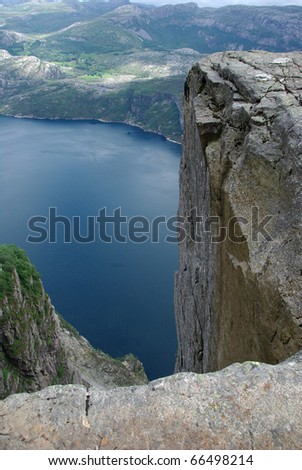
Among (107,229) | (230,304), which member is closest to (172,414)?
(230,304)

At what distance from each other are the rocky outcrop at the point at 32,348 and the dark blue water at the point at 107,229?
23.0ft

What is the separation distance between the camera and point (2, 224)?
6631 centimetres

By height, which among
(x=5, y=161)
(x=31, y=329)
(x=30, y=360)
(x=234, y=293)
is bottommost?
(x=30, y=360)

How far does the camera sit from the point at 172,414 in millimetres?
5137

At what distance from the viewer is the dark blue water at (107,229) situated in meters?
48.7

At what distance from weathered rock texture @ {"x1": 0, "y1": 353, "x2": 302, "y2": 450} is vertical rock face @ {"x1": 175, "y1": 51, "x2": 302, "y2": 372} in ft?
5.62

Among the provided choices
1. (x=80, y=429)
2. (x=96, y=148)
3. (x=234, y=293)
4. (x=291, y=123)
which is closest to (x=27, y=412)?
(x=80, y=429)

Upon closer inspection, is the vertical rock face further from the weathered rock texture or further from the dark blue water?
the dark blue water

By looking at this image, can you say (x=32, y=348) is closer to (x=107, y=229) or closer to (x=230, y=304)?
(x=230, y=304)

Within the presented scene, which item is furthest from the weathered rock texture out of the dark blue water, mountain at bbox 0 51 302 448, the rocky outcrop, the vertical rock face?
the dark blue water

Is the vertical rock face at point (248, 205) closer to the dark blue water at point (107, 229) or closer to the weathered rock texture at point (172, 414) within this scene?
the weathered rock texture at point (172, 414)

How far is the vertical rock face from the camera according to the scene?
735 cm

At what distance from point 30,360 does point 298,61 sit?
2671cm

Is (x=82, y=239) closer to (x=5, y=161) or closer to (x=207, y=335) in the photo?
(x=5, y=161)
